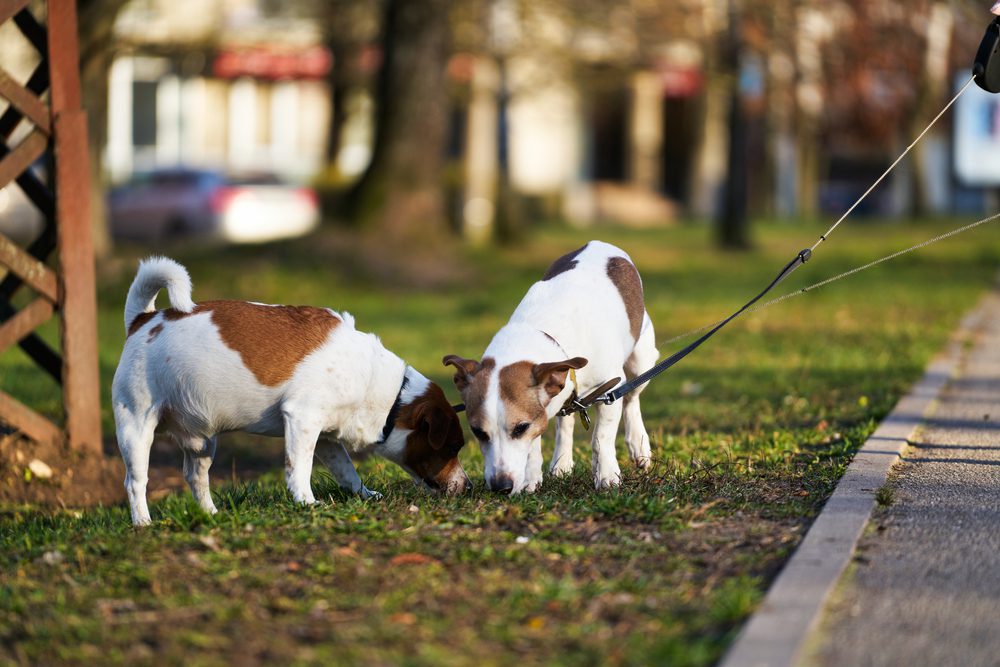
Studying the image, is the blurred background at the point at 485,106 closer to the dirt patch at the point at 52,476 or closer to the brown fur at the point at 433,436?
the dirt patch at the point at 52,476

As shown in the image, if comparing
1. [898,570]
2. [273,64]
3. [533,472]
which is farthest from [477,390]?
[273,64]

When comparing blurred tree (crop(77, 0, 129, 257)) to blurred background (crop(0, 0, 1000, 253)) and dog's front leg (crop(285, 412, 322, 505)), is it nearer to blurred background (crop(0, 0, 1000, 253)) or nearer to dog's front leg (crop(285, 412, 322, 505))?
blurred background (crop(0, 0, 1000, 253))

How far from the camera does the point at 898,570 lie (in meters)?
4.79

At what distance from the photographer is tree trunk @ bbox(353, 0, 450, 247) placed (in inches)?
734

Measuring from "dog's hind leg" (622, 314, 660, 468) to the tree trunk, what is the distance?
11.7 m

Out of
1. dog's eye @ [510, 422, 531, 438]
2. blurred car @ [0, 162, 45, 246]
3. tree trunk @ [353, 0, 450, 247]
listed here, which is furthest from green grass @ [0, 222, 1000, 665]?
blurred car @ [0, 162, 45, 246]

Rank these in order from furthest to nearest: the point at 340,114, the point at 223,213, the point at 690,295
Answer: the point at 340,114, the point at 223,213, the point at 690,295

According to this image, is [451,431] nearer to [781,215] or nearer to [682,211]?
[781,215]

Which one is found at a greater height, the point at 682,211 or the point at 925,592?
the point at 925,592

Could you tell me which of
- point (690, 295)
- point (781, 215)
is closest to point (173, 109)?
point (781, 215)

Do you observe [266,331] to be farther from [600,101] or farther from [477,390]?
[600,101]

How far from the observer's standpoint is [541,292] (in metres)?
6.51

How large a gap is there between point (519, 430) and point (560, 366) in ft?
1.03

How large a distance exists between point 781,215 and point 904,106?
565 inches
